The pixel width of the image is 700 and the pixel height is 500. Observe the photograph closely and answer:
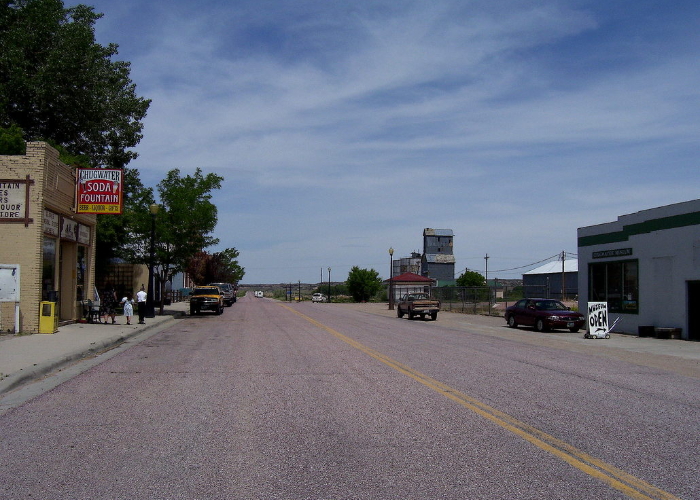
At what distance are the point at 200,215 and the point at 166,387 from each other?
2637cm

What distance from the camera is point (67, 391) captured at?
32.4 ft

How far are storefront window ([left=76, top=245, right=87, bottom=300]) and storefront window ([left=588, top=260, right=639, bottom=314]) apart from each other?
22.5 m

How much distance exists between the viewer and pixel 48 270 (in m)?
20.4

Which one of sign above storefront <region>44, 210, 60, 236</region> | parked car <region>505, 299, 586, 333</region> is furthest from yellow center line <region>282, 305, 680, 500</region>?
parked car <region>505, 299, 586, 333</region>

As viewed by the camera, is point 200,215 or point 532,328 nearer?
point 532,328

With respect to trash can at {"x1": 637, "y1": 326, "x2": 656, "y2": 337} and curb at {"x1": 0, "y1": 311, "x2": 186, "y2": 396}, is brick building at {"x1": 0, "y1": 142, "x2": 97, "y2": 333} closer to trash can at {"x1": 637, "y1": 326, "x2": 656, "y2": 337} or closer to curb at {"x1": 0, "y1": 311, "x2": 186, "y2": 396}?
curb at {"x1": 0, "y1": 311, "x2": 186, "y2": 396}

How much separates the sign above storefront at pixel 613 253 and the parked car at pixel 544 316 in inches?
111

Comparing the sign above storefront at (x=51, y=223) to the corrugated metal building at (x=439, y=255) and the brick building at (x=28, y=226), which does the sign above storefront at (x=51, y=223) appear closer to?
the brick building at (x=28, y=226)

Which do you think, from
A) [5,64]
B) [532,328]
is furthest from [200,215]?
[532,328]

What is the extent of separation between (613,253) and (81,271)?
22.5 metres

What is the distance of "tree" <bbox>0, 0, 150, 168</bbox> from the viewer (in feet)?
103

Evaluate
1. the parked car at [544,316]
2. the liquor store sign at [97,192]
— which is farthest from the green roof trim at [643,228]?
the liquor store sign at [97,192]

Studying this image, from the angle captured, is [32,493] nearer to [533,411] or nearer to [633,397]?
[533,411]

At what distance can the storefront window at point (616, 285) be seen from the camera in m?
25.8
